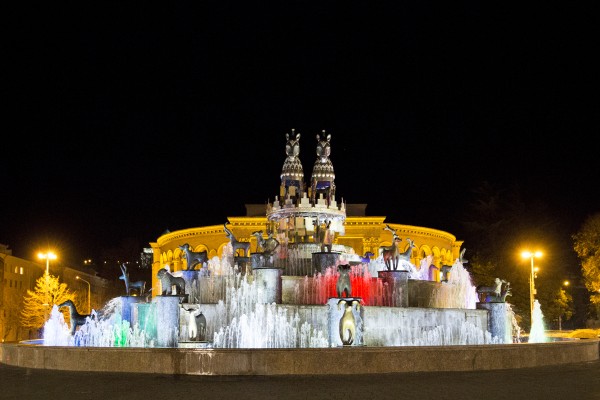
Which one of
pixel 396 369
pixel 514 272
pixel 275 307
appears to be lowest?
pixel 396 369

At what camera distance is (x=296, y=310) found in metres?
19.8

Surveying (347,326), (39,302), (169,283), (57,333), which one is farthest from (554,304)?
(169,283)

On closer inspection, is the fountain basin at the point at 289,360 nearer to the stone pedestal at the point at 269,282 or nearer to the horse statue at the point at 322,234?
the stone pedestal at the point at 269,282

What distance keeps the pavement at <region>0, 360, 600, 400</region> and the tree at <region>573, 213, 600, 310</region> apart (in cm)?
3606

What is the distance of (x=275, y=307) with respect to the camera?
1992 centimetres

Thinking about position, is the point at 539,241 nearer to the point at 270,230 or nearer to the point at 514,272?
the point at 514,272

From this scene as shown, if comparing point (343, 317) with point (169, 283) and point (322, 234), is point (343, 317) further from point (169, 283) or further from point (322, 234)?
point (322, 234)

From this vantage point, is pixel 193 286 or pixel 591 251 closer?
pixel 193 286

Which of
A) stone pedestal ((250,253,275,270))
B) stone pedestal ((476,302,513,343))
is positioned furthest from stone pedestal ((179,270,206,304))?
stone pedestal ((476,302,513,343))

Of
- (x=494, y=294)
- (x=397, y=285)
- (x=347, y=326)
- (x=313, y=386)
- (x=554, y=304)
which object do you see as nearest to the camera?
(x=313, y=386)

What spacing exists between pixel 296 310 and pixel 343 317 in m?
2.08

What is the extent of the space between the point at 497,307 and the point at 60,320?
16622 mm

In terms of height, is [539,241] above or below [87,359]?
above

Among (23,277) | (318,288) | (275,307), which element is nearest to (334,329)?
(275,307)
